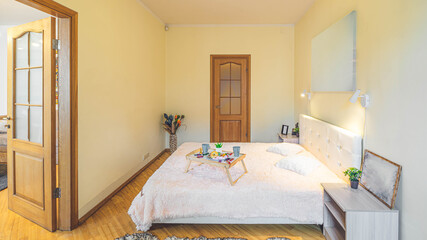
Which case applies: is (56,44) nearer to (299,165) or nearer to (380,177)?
(299,165)

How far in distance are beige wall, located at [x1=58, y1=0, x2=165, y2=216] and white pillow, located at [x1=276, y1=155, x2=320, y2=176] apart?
6.70ft

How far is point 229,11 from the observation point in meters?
4.02

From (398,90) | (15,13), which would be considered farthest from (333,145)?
(15,13)

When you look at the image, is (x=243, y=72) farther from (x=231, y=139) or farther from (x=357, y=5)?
(x=357, y=5)

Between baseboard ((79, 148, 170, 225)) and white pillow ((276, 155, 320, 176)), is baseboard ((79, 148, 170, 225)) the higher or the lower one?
the lower one

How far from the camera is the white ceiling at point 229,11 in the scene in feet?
12.0

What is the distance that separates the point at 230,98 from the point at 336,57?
8.53 feet

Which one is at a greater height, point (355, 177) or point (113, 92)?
point (113, 92)

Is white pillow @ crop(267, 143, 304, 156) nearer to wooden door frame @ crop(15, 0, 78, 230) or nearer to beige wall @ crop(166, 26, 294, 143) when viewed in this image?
beige wall @ crop(166, 26, 294, 143)

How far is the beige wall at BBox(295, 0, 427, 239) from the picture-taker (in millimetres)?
1402

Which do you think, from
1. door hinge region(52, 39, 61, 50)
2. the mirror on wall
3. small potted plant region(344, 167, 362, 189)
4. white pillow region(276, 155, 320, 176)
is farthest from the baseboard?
the mirror on wall

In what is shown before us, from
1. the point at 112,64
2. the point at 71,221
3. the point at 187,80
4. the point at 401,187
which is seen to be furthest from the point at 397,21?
the point at 187,80

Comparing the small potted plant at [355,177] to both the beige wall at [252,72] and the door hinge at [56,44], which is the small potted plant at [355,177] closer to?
the door hinge at [56,44]

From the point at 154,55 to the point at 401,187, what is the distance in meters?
3.97
